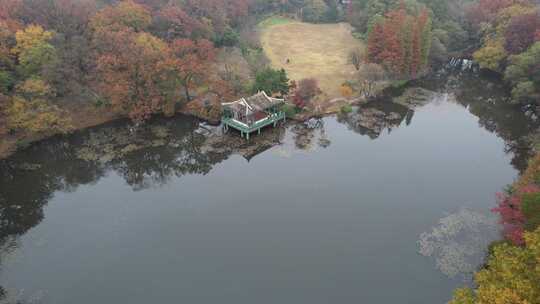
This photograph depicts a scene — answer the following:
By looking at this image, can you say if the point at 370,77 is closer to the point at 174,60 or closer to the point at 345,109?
the point at 345,109

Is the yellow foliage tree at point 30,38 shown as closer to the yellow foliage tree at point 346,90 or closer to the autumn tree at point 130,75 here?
the autumn tree at point 130,75

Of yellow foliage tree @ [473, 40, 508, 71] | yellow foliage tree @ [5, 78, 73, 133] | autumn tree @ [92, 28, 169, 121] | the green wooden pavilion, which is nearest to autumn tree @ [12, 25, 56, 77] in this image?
yellow foliage tree @ [5, 78, 73, 133]

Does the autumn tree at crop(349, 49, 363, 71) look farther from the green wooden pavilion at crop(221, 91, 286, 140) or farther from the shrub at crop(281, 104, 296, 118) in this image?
the green wooden pavilion at crop(221, 91, 286, 140)

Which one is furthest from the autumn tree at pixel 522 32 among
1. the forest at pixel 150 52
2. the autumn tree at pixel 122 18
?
the autumn tree at pixel 122 18

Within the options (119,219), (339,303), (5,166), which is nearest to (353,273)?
(339,303)

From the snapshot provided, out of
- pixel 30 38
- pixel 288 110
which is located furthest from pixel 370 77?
pixel 30 38
